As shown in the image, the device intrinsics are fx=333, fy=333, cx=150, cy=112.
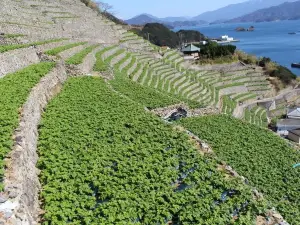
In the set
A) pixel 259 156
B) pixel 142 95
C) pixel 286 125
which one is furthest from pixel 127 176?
pixel 286 125

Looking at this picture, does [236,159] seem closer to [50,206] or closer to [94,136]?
[94,136]

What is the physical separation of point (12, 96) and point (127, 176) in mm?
6187

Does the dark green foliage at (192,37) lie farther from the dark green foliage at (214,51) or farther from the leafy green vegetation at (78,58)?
the leafy green vegetation at (78,58)

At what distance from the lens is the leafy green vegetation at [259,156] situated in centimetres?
1197

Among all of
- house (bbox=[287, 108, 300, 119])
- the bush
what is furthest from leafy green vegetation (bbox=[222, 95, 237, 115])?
the bush

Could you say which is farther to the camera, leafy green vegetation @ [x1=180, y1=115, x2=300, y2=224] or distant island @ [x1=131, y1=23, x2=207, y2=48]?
distant island @ [x1=131, y1=23, x2=207, y2=48]

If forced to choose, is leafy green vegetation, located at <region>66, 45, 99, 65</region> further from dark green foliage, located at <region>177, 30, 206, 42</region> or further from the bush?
dark green foliage, located at <region>177, 30, 206, 42</region>

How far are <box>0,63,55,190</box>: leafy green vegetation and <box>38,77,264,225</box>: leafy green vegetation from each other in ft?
3.46

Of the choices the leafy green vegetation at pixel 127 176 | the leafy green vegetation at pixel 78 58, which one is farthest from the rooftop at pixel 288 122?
the leafy green vegetation at pixel 127 176

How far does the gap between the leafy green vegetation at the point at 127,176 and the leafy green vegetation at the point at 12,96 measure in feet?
3.46

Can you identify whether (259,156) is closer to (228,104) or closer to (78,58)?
(78,58)

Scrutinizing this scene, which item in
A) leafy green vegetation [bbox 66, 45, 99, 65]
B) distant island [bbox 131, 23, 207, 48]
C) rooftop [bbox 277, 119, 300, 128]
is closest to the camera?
leafy green vegetation [bbox 66, 45, 99, 65]

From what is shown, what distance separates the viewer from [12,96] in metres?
12.7

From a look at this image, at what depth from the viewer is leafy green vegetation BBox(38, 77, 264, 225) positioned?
802 centimetres
